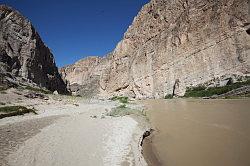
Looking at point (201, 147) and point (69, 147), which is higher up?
point (69, 147)

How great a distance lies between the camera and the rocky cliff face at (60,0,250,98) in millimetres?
73938

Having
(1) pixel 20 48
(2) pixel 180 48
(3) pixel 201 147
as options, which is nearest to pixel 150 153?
(3) pixel 201 147

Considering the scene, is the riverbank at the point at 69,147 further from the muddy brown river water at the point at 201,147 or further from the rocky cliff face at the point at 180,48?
the rocky cliff face at the point at 180,48

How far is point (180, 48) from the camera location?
310 ft

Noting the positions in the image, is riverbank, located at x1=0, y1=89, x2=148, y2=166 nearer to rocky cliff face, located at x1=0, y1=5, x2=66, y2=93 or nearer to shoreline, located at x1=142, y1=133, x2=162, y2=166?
shoreline, located at x1=142, y1=133, x2=162, y2=166

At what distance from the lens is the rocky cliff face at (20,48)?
68.6 meters

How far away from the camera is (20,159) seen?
900 cm

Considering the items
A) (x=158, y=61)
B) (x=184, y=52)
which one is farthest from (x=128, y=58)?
(x=184, y=52)

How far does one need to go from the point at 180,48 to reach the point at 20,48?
49.4 m

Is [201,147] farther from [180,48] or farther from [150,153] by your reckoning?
[180,48]

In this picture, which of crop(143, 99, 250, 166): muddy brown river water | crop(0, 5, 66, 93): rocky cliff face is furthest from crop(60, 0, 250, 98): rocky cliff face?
crop(143, 99, 250, 166): muddy brown river water

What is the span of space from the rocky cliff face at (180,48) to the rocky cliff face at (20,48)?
134 feet

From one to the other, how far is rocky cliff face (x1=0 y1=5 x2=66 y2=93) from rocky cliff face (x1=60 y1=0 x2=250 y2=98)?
4074 cm

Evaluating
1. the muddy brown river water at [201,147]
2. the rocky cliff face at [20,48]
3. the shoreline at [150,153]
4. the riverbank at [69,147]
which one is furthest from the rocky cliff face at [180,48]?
the riverbank at [69,147]
